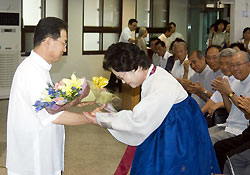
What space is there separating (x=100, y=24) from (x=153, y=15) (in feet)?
6.01

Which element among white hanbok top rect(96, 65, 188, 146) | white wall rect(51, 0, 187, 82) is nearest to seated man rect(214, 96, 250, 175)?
white hanbok top rect(96, 65, 188, 146)

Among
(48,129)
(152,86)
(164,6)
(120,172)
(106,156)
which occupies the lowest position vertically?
(106,156)

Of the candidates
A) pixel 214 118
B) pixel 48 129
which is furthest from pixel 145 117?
pixel 214 118

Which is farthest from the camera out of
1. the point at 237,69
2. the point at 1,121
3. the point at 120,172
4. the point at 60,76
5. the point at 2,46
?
the point at 60,76

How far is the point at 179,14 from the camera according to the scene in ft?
45.6

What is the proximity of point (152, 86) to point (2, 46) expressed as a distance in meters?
7.81

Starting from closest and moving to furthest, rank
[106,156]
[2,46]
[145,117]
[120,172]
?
1. [145,117]
2. [120,172]
3. [106,156]
4. [2,46]

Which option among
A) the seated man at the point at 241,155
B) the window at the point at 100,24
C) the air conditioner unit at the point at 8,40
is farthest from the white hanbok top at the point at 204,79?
the window at the point at 100,24

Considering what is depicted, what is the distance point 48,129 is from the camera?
8.91 feet

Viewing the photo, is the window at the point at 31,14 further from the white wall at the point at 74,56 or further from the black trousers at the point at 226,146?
the black trousers at the point at 226,146

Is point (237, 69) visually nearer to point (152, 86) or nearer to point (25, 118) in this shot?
point (152, 86)

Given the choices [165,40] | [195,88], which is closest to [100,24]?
[165,40]

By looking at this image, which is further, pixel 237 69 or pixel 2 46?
pixel 2 46

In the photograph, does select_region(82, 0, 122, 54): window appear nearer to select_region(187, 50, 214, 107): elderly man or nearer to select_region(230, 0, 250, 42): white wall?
select_region(230, 0, 250, 42): white wall
